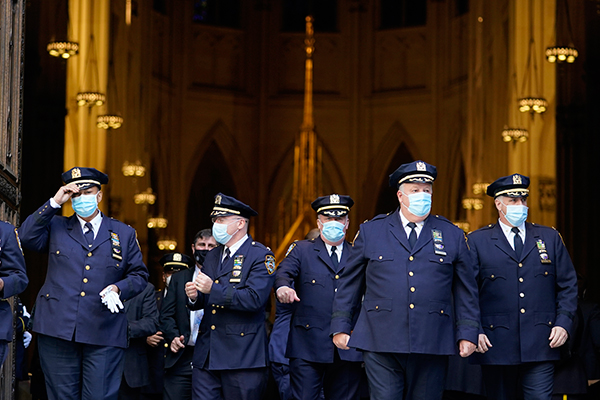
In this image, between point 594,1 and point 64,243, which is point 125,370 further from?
point 594,1

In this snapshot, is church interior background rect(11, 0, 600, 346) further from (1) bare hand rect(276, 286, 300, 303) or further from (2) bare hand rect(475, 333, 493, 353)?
(2) bare hand rect(475, 333, 493, 353)

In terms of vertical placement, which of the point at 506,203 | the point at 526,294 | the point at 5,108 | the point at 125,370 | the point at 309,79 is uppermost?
the point at 309,79

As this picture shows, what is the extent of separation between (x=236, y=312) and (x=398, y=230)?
4.46ft

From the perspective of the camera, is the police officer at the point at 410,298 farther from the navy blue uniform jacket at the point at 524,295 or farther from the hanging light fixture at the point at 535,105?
the hanging light fixture at the point at 535,105

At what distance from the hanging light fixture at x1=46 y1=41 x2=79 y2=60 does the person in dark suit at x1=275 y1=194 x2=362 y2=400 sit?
7.62m

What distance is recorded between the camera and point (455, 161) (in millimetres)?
21266

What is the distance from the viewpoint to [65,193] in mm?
6363

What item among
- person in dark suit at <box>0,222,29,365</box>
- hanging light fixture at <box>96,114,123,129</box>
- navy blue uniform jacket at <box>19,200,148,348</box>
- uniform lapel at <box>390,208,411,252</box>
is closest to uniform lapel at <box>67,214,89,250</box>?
navy blue uniform jacket at <box>19,200,148,348</box>

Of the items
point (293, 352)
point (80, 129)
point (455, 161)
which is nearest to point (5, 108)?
point (293, 352)

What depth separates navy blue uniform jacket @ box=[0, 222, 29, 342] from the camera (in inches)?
237

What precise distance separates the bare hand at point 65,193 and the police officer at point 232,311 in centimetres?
92

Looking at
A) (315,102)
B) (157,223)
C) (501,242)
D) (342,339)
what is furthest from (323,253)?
(315,102)

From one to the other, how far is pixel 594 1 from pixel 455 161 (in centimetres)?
614

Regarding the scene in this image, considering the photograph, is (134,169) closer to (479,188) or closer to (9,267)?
(479,188)
